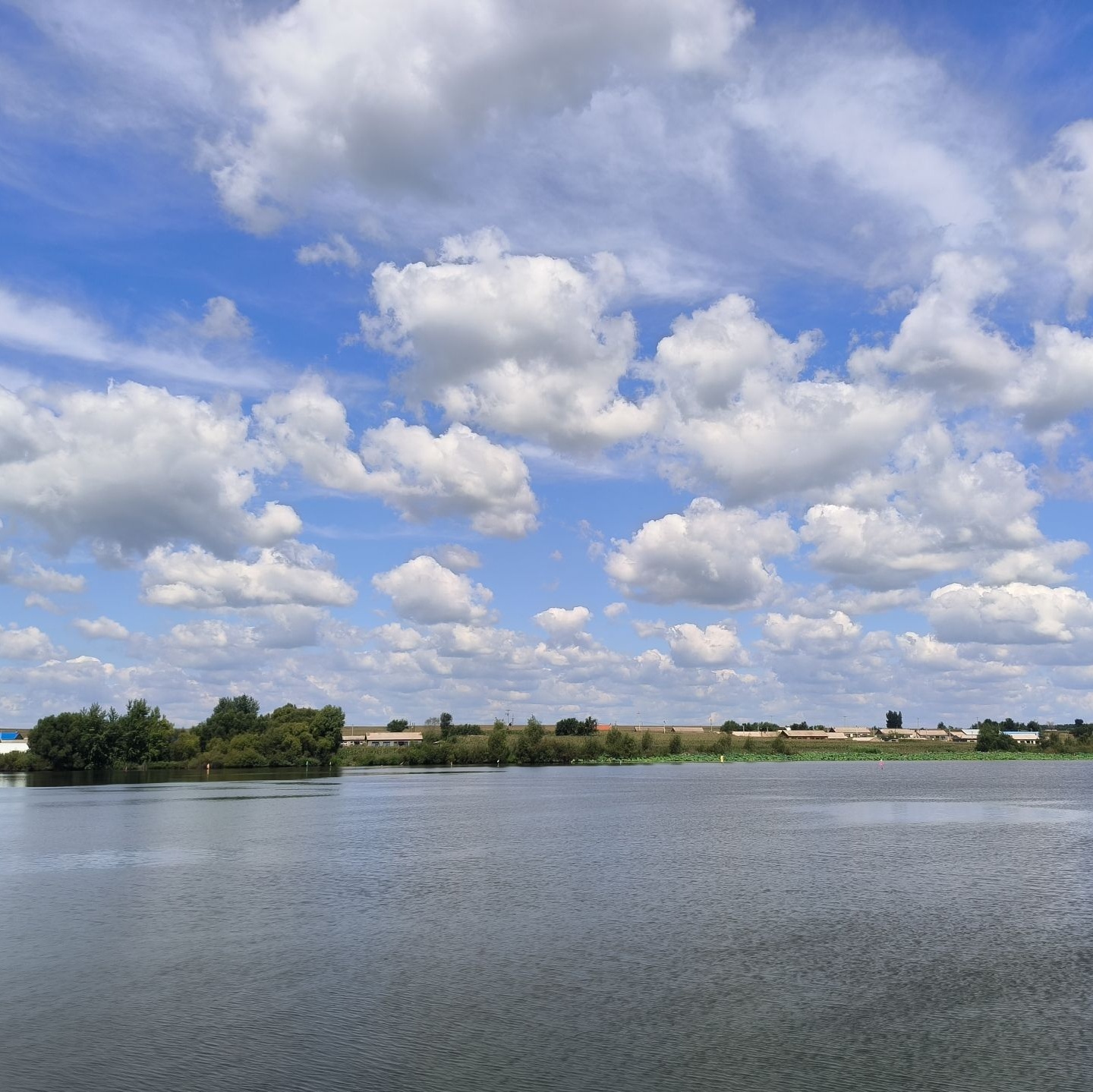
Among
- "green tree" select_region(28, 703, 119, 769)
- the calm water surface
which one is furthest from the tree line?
the calm water surface

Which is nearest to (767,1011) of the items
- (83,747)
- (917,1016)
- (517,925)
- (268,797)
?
(917,1016)

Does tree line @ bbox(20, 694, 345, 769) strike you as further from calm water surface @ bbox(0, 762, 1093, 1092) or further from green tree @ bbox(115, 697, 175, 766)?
calm water surface @ bbox(0, 762, 1093, 1092)

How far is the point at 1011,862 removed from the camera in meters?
45.7

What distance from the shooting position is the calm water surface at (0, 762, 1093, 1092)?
62.9ft

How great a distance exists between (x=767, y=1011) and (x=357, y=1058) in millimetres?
8842

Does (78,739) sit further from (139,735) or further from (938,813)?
(938,813)

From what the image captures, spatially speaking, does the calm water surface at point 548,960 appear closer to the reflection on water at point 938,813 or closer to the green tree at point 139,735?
the reflection on water at point 938,813

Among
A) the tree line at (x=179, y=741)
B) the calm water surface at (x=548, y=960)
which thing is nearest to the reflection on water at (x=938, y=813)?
the calm water surface at (x=548, y=960)

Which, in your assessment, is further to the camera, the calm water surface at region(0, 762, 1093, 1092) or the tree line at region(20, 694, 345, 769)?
the tree line at region(20, 694, 345, 769)

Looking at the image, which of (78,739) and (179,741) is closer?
(78,739)

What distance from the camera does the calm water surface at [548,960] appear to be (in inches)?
755

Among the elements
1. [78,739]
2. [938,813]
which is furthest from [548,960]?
[78,739]

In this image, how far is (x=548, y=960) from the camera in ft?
89.5

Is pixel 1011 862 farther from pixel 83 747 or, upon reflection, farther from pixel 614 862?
pixel 83 747
